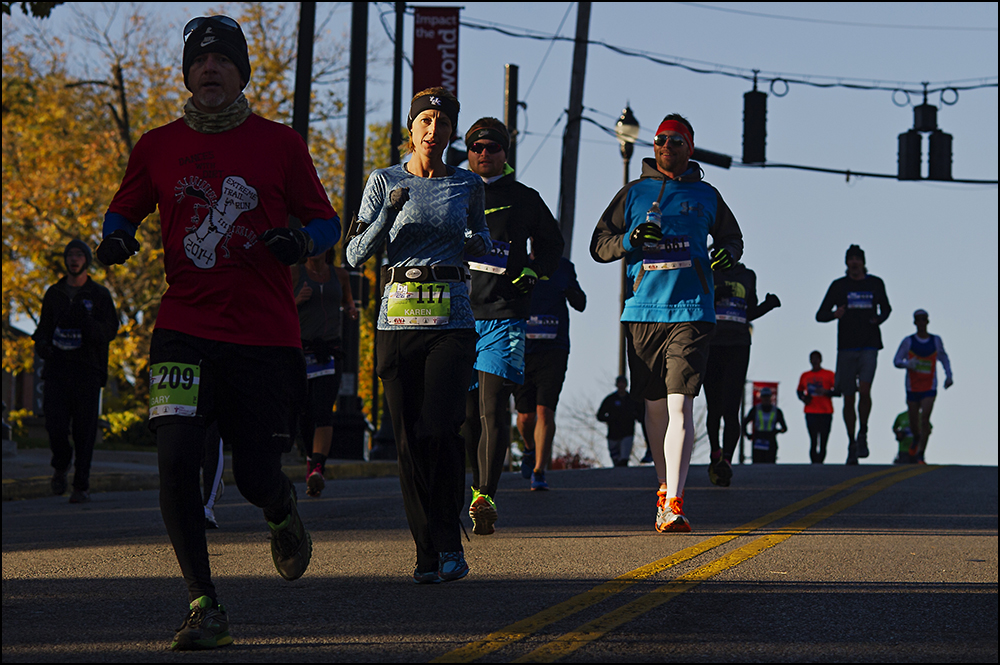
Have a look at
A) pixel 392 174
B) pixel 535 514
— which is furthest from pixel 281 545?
pixel 535 514

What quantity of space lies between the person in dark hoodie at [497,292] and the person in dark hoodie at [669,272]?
19.5 inches

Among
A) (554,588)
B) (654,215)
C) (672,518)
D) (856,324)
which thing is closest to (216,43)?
(554,588)

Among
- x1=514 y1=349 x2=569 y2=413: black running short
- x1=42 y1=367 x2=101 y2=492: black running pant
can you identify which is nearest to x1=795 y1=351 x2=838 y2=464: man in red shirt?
x1=514 y1=349 x2=569 y2=413: black running short

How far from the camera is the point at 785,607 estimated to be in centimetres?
542

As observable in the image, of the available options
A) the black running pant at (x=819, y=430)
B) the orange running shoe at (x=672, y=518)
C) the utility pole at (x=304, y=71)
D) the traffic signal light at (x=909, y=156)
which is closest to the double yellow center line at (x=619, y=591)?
the orange running shoe at (x=672, y=518)

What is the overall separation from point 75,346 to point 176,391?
687cm

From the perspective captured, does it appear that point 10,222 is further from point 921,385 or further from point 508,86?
point 921,385

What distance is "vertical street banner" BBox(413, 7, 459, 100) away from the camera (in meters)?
25.4

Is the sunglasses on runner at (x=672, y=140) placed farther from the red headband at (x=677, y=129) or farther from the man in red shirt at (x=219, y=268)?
the man in red shirt at (x=219, y=268)

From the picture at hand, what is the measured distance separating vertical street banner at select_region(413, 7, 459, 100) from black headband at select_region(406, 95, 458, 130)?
737 inches

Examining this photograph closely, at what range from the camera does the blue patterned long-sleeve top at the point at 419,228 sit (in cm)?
624

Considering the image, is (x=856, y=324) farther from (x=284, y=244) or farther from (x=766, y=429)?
(x=284, y=244)

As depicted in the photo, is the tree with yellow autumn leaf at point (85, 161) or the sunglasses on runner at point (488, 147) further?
the tree with yellow autumn leaf at point (85, 161)

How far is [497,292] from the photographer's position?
8148 millimetres
